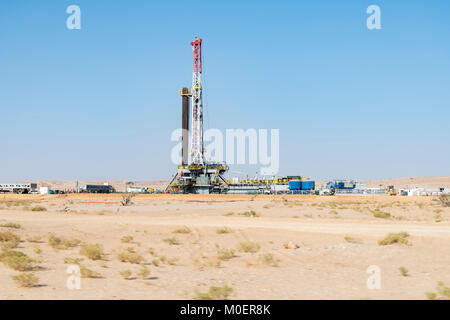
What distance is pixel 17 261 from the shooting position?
11961 millimetres

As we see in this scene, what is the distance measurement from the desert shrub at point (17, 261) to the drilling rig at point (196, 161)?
56.2 metres

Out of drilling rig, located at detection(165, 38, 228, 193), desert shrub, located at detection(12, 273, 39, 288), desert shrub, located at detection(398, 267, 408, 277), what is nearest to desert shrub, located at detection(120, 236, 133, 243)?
desert shrub, located at detection(12, 273, 39, 288)

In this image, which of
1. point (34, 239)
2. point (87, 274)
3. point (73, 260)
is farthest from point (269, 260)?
point (34, 239)

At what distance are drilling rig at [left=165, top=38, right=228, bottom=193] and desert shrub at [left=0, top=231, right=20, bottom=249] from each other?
5228 centimetres

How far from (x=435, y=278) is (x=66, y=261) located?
10295 millimetres

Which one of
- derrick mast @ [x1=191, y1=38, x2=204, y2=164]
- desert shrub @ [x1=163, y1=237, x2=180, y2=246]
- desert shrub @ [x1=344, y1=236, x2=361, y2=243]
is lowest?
desert shrub @ [x1=163, y1=237, x2=180, y2=246]

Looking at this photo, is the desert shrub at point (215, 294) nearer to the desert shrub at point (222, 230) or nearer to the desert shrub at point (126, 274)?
the desert shrub at point (126, 274)

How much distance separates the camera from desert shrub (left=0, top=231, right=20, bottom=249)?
15.4 meters

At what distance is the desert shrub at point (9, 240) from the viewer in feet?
50.5

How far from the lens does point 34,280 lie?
33.0ft

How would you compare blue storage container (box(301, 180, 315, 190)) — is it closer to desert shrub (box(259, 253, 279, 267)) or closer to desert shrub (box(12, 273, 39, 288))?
desert shrub (box(259, 253, 279, 267))

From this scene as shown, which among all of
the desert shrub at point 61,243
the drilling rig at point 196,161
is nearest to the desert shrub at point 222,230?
the desert shrub at point 61,243

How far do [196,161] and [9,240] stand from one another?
56075mm
